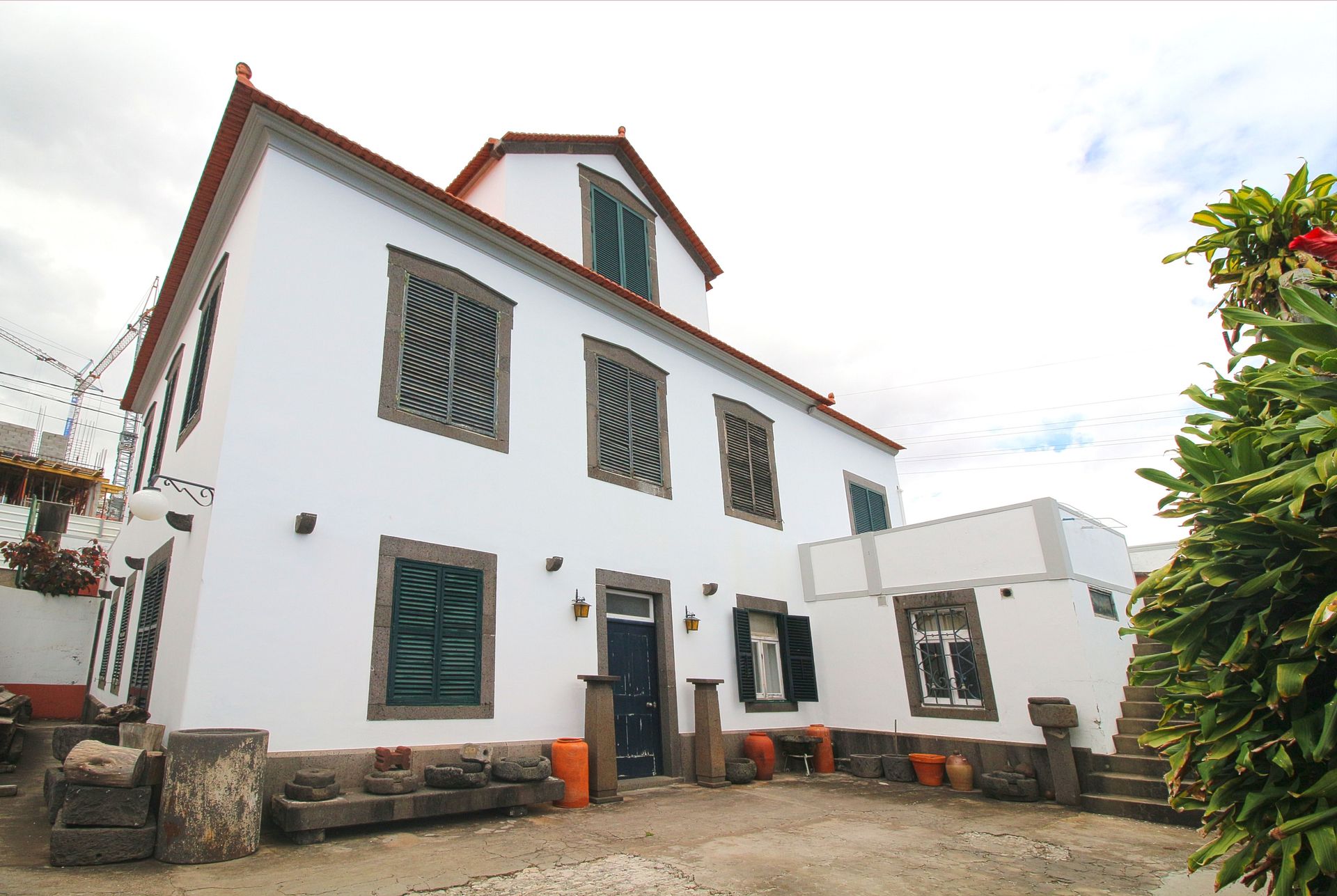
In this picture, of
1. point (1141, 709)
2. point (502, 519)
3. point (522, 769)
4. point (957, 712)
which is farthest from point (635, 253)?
point (1141, 709)

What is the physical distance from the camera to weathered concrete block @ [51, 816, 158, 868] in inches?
183

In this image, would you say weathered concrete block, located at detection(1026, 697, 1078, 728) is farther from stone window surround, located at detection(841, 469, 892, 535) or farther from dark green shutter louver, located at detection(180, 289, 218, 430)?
dark green shutter louver, located at detection(180, 289, 218, 430)

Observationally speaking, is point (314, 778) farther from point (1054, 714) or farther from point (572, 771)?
point (1054, 714)

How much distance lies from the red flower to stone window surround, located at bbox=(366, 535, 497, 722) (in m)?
7.00

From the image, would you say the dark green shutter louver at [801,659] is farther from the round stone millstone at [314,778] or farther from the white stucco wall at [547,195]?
the round stone millstone at [314,778]

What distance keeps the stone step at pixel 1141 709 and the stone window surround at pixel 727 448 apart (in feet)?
17.7

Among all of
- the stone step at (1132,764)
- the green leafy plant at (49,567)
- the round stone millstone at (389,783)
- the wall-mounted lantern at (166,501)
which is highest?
the green leafy plant at (49,567)

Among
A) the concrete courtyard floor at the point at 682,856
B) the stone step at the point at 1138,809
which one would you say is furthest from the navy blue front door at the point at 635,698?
the stone step at the point at 1138,809

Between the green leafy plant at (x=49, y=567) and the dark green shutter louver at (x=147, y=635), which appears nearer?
the dark green shutter louver at (x=147, y=635)

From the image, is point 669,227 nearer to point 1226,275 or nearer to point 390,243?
point 390,243

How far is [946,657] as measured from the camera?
10008 millimetres

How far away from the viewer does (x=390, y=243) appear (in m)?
8.06

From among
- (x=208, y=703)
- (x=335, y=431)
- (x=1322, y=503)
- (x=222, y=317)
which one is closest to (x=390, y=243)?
(x=222, y=317)

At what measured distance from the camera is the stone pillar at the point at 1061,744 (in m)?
8.07
